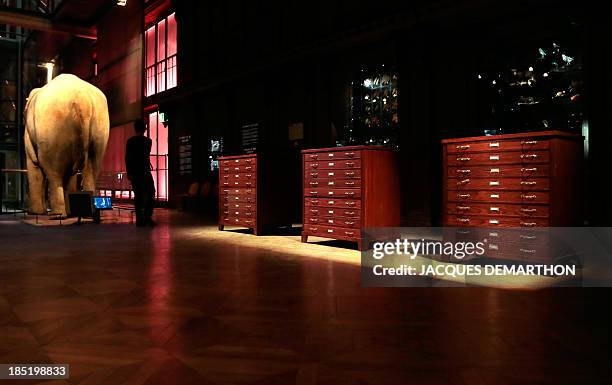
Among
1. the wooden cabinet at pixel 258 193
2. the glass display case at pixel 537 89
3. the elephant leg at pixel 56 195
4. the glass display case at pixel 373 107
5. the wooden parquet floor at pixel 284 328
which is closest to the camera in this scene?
the wooden parquet floor at pixel 284 328

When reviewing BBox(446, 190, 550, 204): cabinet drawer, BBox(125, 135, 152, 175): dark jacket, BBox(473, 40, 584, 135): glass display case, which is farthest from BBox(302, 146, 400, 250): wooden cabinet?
BBox(125, 135, 152, 175): dark jacket

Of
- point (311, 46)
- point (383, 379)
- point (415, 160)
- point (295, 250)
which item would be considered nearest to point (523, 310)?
point (383, 379)

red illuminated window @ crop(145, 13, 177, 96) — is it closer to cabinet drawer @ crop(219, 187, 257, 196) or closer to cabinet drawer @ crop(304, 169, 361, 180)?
cabinet drawer @ crop(219, 187, 257, 196)

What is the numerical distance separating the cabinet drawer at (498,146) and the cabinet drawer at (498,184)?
242 millimetres

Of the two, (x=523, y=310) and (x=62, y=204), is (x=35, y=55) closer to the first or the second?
(x=62, y=204)

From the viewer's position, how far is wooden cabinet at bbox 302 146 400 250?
5.41 meters

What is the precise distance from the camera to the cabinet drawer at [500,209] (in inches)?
160

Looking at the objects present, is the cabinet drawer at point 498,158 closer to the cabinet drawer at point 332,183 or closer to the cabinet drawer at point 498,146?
the cabinet drawer at point 498,146

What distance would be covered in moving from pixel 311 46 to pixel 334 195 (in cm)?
348

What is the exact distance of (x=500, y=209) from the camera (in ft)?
14.1

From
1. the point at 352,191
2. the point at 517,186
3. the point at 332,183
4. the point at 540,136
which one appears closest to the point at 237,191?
the point at 332,183

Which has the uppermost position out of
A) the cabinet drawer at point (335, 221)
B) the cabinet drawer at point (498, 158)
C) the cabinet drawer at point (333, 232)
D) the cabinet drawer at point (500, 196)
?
the cabinet drawer at point (498, 158)

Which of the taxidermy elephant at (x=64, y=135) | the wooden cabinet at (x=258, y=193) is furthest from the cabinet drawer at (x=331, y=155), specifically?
the taxidermy elephant at (x=64, y=135)

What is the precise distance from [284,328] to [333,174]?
3.40m
